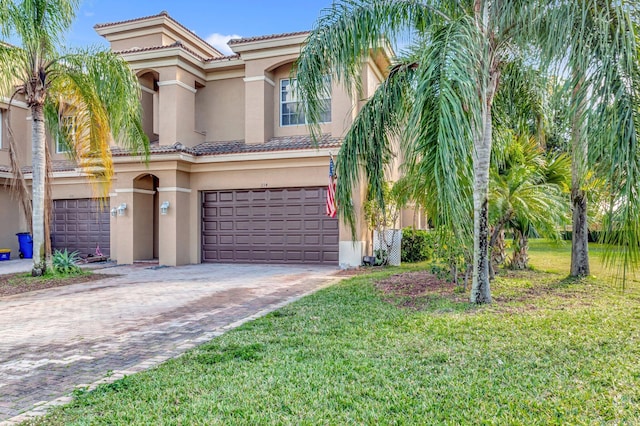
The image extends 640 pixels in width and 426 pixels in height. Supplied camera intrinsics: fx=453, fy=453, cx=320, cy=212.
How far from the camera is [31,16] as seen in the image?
1052 centimetres

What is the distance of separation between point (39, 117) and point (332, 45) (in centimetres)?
863

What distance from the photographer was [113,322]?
741cm

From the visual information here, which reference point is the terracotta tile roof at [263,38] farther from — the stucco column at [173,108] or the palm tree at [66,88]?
the palm tree at [66,88]

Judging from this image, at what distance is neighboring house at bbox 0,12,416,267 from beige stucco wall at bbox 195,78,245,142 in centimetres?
4

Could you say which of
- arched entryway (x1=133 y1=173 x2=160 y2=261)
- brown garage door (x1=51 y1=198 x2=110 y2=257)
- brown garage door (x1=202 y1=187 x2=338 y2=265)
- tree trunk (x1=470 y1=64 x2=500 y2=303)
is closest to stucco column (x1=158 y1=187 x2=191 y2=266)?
brown garage door (x1=202 y1=187 x2=338 y2=265)

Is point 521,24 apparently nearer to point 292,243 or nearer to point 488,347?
point 488,347

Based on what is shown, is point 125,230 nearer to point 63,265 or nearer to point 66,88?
point 63,265

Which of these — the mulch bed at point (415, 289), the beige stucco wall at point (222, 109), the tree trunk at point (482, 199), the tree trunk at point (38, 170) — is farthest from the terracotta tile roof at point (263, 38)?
the tree trunk at point (482, 199)

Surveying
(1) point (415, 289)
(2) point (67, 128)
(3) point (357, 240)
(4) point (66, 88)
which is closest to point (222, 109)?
(2) point (67, 128)

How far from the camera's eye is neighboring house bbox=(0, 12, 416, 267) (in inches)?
615

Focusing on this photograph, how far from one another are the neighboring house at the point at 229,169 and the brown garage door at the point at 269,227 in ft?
0.12

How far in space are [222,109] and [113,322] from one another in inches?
477

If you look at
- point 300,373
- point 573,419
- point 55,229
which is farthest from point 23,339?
point 55,229

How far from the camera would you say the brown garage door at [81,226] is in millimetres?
18812
